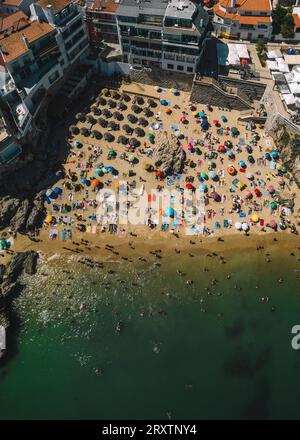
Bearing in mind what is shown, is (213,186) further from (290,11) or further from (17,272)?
(290,11)

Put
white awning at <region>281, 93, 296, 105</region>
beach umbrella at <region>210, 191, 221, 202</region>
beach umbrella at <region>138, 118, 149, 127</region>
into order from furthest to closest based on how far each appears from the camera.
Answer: beach umbrella at <region>138, 118, 149, 127</region>, white awning at <region>281, 93, 296, 105</region>, beach umbrella at <region>210, 191, 221, 202</region>

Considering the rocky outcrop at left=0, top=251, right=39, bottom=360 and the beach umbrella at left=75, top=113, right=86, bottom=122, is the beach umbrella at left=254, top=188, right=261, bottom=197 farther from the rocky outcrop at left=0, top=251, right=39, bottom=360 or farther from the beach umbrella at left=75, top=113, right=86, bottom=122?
the rocky outcrop at left=0, top=251, right=39, bottom=360

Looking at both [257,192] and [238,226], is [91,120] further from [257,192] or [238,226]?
[238,226]

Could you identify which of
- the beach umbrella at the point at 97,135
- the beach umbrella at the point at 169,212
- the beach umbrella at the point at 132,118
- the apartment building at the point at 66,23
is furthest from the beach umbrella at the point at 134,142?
the apartment building at the point at 66,23

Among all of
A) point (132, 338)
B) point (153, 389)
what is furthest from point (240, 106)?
point (153, 389)

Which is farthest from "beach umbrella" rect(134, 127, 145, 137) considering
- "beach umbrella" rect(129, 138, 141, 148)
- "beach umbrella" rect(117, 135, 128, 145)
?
"beach umbrella" rect(117, 135, 128, 145)

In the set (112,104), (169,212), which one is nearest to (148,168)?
(169,212)
